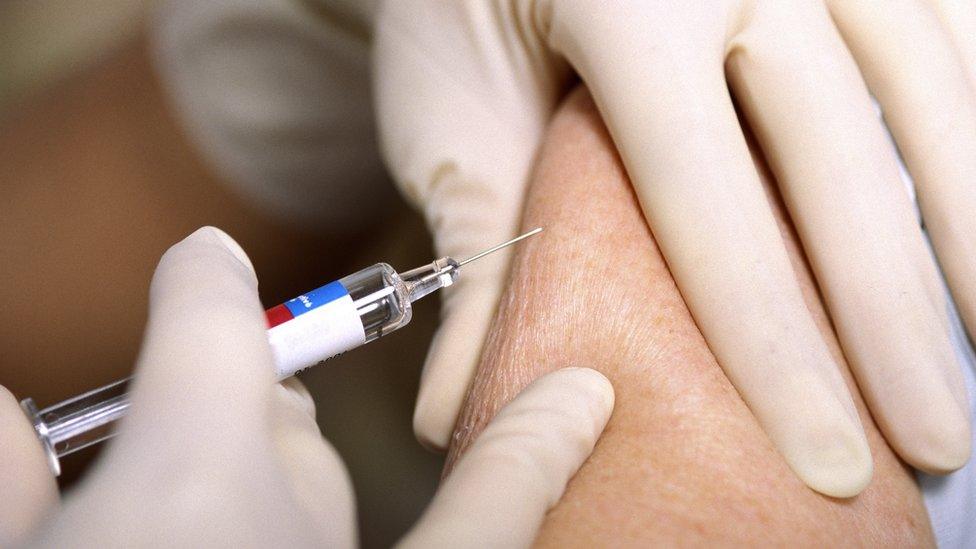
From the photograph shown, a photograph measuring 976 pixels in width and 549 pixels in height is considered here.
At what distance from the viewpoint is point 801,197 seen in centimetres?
106

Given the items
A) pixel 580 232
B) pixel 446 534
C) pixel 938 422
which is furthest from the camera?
pixel 580 232

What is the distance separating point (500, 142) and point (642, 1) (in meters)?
0.37

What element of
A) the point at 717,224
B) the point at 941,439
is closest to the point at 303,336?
the point at 717,224

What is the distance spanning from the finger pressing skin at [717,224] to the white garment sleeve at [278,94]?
0.80 metres

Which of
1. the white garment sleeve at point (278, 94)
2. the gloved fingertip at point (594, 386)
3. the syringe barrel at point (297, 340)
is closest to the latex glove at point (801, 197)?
the gloved fingertip at point (594, 386)

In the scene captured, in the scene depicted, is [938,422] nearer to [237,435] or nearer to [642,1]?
[642,1]

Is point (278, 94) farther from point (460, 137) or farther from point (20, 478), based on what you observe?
point (20, 478)

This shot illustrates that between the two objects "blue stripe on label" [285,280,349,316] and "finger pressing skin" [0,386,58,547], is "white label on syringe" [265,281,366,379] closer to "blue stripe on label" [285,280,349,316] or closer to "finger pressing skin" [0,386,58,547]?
"blue stripe on label" [285,280,349,316]

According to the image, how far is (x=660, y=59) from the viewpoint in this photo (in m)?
1.04

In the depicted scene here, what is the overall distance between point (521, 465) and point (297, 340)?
1.03 ft

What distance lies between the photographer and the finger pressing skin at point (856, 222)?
38.5 inches

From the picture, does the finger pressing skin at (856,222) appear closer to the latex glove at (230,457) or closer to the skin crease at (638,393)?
the skin crease at (638,393)

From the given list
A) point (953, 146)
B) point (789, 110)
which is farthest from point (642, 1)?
point (953, 146)

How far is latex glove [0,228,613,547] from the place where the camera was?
2.02ft
